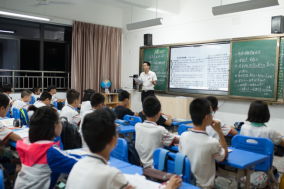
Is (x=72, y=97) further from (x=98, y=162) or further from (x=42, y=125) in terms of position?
(x=98, y=162)

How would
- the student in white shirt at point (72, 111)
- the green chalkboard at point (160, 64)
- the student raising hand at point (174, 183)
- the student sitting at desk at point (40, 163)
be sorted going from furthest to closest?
the green chalkboard at point (160, 64), the student in white shirt at point (72, 111), the student sitting at desk at point (40, 163), the student raising hand at point (174, 183)

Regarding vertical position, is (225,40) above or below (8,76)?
above

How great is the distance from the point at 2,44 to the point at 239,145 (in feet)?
22.8

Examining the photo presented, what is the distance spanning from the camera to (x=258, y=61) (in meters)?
5.40

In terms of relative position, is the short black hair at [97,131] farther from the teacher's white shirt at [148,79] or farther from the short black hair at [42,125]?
the teacher's white shirt at [148,79]

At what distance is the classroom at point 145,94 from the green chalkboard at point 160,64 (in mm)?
29

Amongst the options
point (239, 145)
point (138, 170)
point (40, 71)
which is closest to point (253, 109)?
point (239, 145)

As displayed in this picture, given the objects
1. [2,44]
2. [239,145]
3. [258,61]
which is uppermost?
[2,44]

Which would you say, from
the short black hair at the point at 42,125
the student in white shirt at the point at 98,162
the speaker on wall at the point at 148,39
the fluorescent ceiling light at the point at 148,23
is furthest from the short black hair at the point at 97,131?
the speaker on wall at the point at 148,39

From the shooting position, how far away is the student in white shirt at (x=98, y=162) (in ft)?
3.87

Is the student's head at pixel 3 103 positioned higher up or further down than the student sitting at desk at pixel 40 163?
higher up

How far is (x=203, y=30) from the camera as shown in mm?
6496

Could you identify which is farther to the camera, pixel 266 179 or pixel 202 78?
pixel 202 78

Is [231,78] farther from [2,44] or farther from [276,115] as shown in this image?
[2,44]
